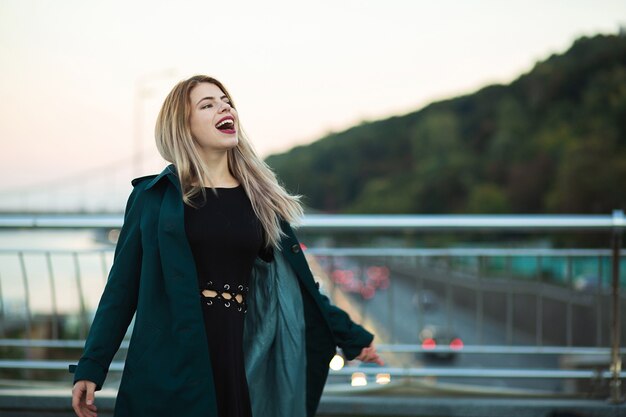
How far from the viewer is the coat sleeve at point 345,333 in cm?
289

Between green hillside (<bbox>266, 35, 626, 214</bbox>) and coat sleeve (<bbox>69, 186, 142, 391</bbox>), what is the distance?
108ft

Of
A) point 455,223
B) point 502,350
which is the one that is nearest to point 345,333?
point 455,223

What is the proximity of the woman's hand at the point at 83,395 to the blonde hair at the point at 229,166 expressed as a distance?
695mm

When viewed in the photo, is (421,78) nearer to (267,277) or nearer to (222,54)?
(222,54)

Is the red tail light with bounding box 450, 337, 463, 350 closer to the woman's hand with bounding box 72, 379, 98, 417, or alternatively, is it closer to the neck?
the neck

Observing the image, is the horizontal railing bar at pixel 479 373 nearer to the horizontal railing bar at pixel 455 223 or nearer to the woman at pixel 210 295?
the horizontal railing bar at pixel 455 223

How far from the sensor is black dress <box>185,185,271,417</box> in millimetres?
2504

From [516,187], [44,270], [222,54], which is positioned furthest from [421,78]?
[44,270]

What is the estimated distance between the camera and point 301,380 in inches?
111

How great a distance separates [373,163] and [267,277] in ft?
391

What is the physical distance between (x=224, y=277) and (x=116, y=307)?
1.27 feet

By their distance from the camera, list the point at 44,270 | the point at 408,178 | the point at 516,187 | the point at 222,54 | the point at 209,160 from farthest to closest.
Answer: the point at 408,178
the point at 516,187
the point at 222,54
the point at 44,270
the point at 209,160

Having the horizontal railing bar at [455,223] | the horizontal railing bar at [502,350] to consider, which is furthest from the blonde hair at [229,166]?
the horizontal railing bar at [502,350]

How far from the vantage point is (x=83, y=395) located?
2395mm
